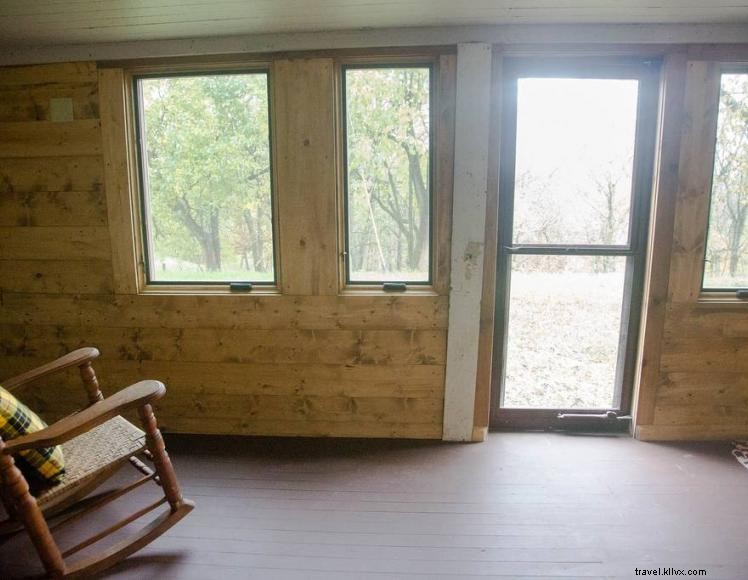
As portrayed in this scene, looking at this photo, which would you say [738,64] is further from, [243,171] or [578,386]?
[243,171]

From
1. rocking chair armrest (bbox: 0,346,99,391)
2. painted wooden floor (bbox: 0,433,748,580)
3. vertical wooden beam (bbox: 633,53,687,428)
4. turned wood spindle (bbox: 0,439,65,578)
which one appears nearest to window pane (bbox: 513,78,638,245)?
vertical wooden beam (bbox: 633,53,687,428)

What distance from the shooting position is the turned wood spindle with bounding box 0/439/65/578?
1.28m

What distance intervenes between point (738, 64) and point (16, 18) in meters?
3.33

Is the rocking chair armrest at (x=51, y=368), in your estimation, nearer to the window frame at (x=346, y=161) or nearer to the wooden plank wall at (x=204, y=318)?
the wooden plank wall at (x=204, y=318)

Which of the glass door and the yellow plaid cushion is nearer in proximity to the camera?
the yellow plaid cushion

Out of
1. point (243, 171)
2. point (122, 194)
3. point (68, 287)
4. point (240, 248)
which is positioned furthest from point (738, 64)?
point (68, 287)

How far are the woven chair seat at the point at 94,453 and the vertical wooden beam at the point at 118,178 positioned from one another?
826mm

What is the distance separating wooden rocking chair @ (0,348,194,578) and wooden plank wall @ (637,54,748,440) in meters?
2.37

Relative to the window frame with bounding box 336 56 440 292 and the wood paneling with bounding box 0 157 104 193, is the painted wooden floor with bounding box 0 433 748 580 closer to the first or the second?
the window frame with bounding box 336 56 440 292

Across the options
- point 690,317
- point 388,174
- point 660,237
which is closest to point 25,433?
point 388,174

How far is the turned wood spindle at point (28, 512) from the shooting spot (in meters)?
1.28

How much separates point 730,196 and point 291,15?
2.32 metres

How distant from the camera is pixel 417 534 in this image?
1.63 metres

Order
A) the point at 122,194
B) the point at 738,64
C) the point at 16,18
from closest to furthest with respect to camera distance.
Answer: the point at 16,18
the point at 738,64
the point at 122,194
